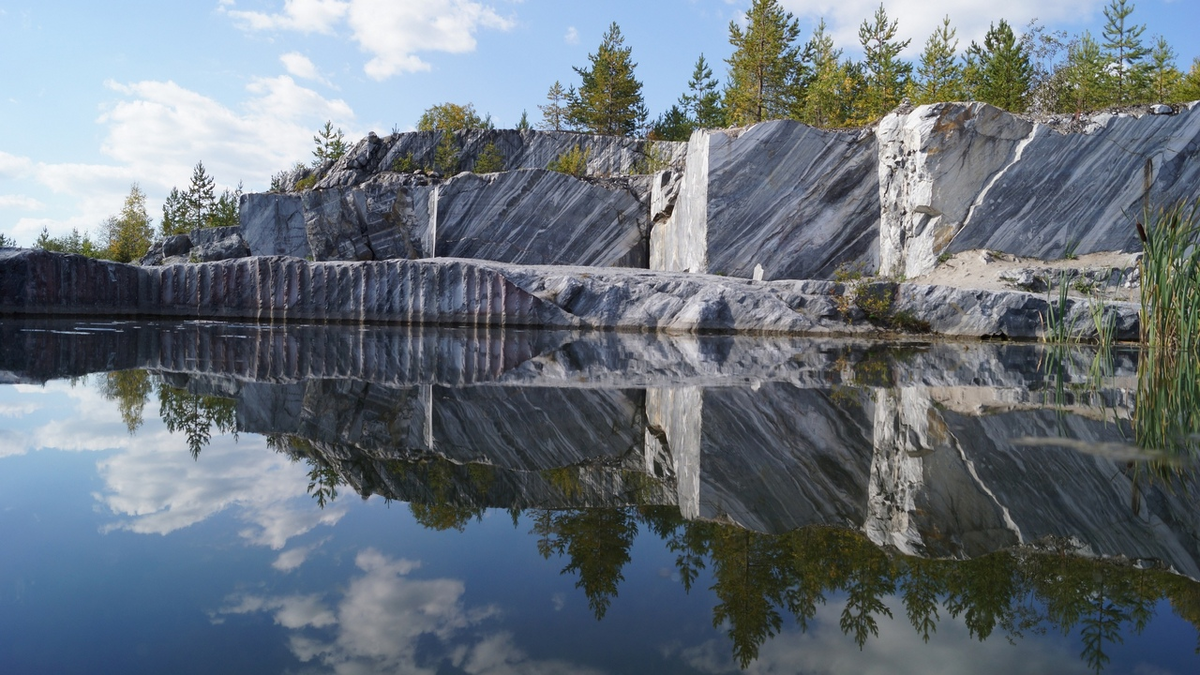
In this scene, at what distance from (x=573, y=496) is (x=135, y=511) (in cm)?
135

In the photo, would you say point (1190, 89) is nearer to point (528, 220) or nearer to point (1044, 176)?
point (1044, 176)

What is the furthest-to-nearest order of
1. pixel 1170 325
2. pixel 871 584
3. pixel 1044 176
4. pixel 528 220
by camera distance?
pixel 528 220 < pixel 1044 176 < pixel 1170 325 < pixel 871 584

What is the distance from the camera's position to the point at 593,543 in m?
2.18

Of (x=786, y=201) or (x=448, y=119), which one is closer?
(x=786, y=201)

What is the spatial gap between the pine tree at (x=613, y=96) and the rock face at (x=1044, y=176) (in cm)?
2059

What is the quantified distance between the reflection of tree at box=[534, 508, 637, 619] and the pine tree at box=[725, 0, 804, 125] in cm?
2879

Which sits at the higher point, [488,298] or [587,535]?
[488,298]

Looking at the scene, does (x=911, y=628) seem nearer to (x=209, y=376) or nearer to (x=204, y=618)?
(x=204, y=618)

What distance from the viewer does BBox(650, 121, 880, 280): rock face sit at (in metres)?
16.1

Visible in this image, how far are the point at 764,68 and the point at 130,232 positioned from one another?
28.4m

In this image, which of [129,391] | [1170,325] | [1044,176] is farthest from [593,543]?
[1044,176]

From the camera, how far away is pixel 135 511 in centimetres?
234

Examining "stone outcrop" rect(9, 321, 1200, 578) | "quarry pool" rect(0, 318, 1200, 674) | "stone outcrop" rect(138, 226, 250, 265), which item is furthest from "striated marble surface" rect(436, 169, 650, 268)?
"quarry pool" rect(0, 318, 1200, 674)

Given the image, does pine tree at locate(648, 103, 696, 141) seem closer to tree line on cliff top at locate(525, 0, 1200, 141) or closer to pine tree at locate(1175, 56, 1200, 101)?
tree line on cliff top at locate(525, 0, 1200, 141)
